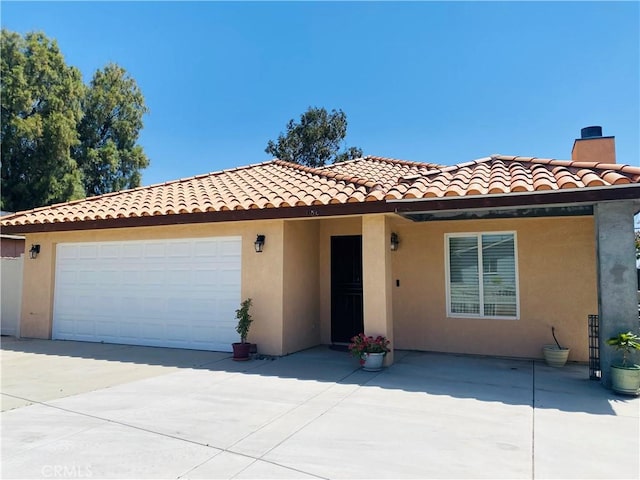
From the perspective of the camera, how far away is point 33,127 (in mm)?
23094

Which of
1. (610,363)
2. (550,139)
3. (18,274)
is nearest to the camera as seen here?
(610,363)

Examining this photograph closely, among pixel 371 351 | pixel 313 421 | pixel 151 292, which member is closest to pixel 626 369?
pixel 371 351

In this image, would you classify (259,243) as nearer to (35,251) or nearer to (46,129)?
(35,251)

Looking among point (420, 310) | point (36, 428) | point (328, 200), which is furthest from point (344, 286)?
point (36, 428)

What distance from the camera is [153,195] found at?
12461 mm

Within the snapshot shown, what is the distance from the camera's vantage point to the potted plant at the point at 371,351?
809 centimetres

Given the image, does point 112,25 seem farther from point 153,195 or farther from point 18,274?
point 18,274

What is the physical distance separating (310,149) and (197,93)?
441 inches

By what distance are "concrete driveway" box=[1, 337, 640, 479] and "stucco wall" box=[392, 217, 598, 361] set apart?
2.81 feet

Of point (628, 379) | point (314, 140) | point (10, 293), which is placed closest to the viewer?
point (628, 379)

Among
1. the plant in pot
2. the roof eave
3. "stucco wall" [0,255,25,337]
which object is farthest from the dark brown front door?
"stucco wall" [0,255,25,337]

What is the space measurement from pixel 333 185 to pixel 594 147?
6.64 m

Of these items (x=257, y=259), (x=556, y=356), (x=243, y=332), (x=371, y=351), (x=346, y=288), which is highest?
(x=257, y=259)

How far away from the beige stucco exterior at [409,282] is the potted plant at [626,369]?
2536 millimetres
